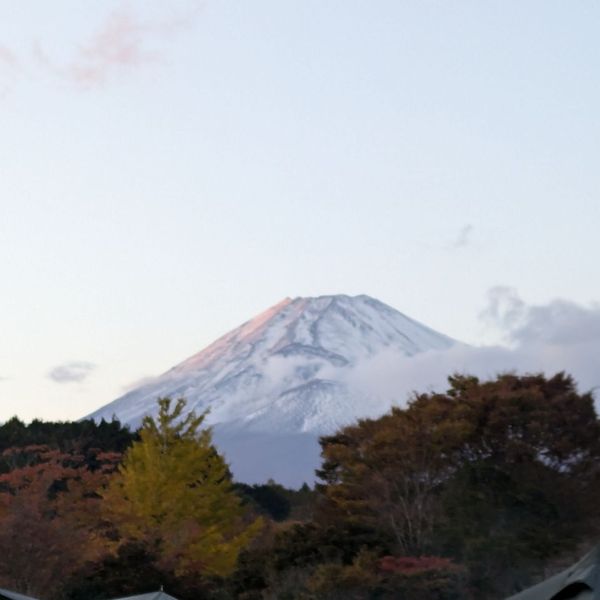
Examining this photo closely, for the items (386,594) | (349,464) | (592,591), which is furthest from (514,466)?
(592,591)

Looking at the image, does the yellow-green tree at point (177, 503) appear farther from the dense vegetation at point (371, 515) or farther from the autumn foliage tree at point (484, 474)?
the autumn foliage tree at point (484, 474)

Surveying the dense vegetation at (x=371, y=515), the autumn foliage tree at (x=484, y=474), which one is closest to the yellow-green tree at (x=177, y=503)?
the dense vegetation at (x=371, y=515)

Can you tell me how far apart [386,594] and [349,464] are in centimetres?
792

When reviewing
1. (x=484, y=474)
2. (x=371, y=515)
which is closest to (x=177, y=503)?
(x=371, y=515)

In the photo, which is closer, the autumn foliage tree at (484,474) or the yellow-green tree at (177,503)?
the autumn foliage tree at (484,474)

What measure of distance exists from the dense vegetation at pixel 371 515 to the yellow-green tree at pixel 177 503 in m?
0.05

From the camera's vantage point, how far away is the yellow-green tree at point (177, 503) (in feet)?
124

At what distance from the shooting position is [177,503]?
3912 cm

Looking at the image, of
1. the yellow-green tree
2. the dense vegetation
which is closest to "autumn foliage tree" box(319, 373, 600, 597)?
the dense vegetation

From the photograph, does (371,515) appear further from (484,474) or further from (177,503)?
(177,503)

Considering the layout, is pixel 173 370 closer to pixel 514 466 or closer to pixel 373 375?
pixel 373 375

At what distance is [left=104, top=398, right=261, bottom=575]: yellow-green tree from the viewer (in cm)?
3781

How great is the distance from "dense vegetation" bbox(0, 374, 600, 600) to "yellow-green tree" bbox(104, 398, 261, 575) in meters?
0.05

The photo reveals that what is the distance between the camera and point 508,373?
4138 centimetres
